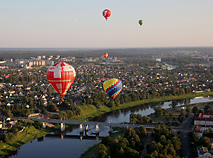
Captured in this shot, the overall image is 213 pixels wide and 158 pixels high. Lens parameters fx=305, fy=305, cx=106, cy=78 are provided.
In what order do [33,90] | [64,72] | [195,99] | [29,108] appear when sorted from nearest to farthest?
1. [64,72]
2. [29,108]
3. [195,99]
4. [33,90]

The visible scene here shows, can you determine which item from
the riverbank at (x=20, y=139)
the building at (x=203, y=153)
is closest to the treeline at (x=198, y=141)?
the building at (x=203, y=153)

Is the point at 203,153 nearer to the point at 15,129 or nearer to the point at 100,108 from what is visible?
the point at 15,129

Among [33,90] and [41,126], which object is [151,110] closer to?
[41,126]

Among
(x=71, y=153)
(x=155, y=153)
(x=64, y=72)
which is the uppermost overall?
(x=64, y=72)

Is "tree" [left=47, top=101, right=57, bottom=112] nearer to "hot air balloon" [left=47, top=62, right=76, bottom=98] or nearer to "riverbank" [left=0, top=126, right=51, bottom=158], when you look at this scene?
"riverbank" [left=0, top=126, right=51, bottom=158]

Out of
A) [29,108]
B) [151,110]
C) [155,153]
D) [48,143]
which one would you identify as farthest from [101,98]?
[155,153]

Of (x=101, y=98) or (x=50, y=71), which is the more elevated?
(x=50, y=71)

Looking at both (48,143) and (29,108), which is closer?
(48,143)

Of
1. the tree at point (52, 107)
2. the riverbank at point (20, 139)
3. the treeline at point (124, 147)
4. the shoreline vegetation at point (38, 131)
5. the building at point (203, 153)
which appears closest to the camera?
the building at point (203, 153)

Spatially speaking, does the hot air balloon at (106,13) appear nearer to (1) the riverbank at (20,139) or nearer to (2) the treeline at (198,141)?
(1) the riverbank at (20,139)

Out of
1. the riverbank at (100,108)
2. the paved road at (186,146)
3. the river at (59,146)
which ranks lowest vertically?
the river at (59,146)
